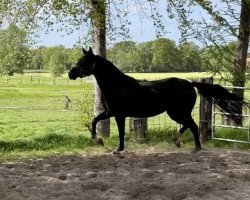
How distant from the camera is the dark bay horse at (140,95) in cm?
817

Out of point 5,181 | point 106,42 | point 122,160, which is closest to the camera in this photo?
point 5,181

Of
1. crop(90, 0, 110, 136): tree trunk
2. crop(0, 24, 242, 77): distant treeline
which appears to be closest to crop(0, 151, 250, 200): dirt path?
crop(90, 0, 110, 136): tree trunk

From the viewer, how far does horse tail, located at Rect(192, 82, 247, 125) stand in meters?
8.88

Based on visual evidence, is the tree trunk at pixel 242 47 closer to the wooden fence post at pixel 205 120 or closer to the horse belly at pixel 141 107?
the wooden fence post at pixel 205 120

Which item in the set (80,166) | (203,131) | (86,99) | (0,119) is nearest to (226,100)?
(203,131)

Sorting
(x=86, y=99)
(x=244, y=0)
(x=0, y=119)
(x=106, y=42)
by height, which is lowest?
(x=0, y=119)

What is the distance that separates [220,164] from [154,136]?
3284 mm

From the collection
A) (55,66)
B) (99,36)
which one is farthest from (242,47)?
(55,66)

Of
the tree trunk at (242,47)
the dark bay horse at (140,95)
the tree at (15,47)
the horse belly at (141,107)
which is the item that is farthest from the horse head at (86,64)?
the tree trunk at (242,47)

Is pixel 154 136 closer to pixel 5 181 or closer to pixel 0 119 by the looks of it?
pixel 5 181

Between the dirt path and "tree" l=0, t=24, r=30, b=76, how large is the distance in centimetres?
439

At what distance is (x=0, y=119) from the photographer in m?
24.7

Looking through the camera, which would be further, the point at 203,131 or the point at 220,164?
the point at 203,131

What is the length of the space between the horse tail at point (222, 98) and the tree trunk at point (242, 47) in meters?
3.89
